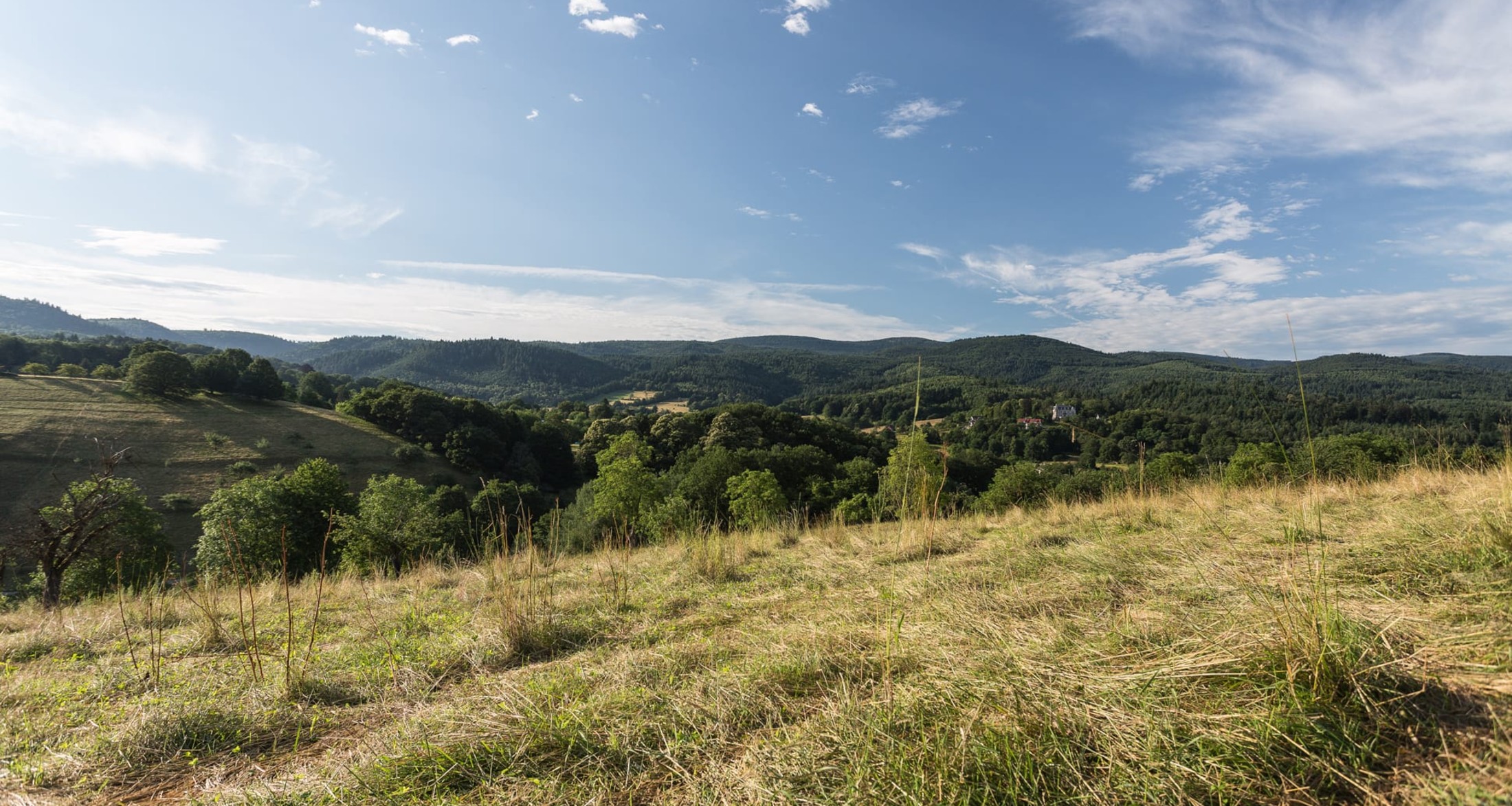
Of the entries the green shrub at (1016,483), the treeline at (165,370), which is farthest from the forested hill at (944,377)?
the green shrub at (1016,483)

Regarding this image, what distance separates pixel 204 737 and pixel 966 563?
579 centimetres

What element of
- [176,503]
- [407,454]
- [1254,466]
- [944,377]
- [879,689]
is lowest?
[176,503]

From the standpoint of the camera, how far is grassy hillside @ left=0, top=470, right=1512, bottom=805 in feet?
5.69

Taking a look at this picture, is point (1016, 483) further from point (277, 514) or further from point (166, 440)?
point (166, 440)

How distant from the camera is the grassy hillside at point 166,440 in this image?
4012 centimetres

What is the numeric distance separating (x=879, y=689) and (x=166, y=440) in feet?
226

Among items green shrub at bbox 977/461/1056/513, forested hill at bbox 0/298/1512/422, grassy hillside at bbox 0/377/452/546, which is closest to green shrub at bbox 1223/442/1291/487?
green shrub at bbox 977/461/1056/513

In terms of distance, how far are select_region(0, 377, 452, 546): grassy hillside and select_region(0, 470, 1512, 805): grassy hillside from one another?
1848 inches

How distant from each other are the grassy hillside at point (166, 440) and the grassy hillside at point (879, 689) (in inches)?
1848

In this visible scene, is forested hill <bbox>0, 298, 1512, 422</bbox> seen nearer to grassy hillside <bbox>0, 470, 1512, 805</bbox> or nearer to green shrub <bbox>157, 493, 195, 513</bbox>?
green shrub <bbox>157, 493, 195, 513</bbox>

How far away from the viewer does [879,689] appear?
8.70 ft

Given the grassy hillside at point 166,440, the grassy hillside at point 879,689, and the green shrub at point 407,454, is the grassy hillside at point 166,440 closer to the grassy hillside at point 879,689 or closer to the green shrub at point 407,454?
the green shrub at point 407,454

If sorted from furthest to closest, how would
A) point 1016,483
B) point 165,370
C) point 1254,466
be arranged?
point 165,370 → point 1016,483 → point 1254,466

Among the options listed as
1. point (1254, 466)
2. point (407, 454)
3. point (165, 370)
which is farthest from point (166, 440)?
point (1254, 466)
